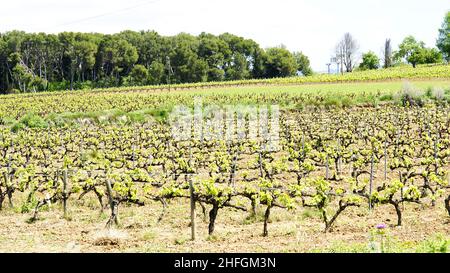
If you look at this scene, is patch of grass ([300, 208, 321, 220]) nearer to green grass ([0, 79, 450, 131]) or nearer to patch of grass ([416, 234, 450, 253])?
patch of grass ([416, 234, 450, 253])

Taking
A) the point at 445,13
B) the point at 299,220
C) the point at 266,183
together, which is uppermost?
the point at 445,13

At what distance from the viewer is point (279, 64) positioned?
9300cm

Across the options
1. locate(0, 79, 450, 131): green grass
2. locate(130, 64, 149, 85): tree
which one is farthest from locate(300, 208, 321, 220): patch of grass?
locate(130, 64, 149, 85): tree

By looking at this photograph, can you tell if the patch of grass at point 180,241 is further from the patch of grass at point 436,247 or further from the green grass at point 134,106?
the green grass at point 134,106

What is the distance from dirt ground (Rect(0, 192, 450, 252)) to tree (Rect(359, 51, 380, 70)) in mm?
98296

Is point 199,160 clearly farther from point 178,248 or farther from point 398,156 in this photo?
point 178,248

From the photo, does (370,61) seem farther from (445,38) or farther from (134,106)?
(134,106)

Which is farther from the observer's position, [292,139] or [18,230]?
[292,139]

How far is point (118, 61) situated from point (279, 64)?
2890 cm

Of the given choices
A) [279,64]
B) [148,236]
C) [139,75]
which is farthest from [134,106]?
[279,64]

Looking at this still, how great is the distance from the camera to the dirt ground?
9.70 m
